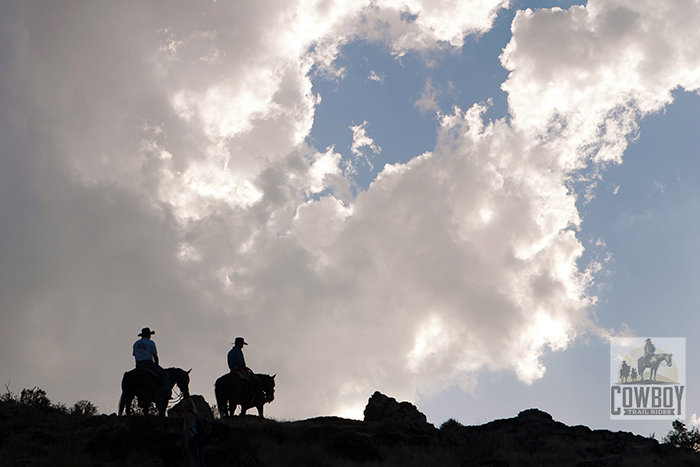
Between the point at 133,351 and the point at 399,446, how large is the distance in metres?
9.19

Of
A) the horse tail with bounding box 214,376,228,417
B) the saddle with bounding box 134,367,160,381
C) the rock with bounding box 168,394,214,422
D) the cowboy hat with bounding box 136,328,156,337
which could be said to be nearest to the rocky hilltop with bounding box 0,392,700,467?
the rock with bounding box 168,394,214,422

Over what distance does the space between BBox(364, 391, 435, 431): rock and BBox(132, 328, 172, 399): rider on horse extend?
8079mm

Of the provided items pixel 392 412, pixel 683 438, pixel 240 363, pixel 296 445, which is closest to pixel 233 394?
pixel 240 363

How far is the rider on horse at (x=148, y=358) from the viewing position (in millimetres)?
16766

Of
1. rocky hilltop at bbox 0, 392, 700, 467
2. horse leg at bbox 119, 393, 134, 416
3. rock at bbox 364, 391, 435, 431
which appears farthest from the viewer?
rock at bbox 364, 391, 435, 431

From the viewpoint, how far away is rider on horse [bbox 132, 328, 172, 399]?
55.0 feet

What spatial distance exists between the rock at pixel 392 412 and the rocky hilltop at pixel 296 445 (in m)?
0.17

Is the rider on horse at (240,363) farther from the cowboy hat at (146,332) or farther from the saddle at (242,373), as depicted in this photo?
the cowboy hat at (146,332)

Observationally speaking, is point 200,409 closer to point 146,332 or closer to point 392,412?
point 146,332

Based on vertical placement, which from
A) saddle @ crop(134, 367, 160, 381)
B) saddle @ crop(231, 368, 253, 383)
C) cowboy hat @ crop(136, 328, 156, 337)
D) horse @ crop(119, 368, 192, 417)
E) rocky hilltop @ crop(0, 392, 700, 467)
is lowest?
rocky hilltop @ crop(0, 392, 700, 467)

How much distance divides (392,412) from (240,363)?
6.60 m

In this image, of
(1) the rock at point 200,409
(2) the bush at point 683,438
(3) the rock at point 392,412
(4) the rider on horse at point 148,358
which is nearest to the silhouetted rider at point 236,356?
(1) the rock at point 200,409

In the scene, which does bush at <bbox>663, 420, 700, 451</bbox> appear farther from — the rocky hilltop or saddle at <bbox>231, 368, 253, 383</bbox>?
saddle at <bbox>231, 368, 253, 383</bbox>

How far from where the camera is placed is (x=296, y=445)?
15047mm
